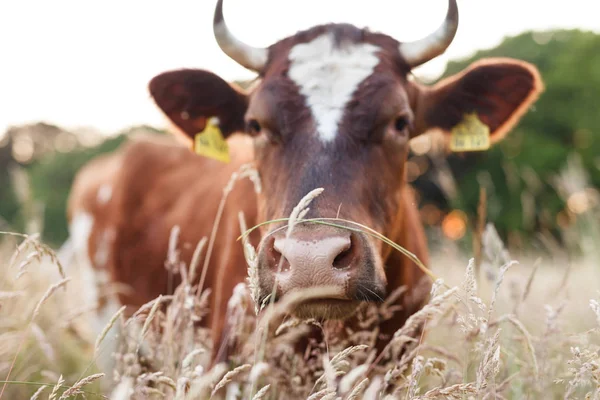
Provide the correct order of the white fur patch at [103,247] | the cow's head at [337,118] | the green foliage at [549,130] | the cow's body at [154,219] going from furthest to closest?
the green foliage at [549,130], the white fur patch at [103,247], the cow's body at [154,219], the cow's head at [337,118]

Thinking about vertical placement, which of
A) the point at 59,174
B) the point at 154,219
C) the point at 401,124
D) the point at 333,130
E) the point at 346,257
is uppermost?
the point at 333,130

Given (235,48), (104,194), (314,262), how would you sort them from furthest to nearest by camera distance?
(104,194) → (235,48) → (314,262)

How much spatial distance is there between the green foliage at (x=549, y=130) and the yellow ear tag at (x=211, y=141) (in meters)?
21.9

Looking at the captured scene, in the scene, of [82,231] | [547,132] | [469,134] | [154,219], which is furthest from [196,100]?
[547,132]

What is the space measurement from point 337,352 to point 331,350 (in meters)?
0.07

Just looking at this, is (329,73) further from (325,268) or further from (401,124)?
(325,268)

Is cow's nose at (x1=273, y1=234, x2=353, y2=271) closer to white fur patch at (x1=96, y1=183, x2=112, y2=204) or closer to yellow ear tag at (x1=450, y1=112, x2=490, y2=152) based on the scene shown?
yellow ear tag at (x1=450, y1=112, x2=490, y2=152)

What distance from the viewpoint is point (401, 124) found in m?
2.98

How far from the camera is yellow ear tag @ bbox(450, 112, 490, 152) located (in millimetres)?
3605

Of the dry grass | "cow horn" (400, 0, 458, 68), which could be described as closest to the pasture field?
the dry grass

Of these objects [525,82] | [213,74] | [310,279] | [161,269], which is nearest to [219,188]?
[161,269]

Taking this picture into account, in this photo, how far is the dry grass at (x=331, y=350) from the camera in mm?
1520

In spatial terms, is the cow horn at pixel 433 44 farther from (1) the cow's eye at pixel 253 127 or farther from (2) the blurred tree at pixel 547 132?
(2) the blurred tree at pixel 547 132

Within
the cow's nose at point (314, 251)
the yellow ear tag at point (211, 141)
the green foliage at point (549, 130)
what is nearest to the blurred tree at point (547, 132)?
the green foliage at point (549, 130)
